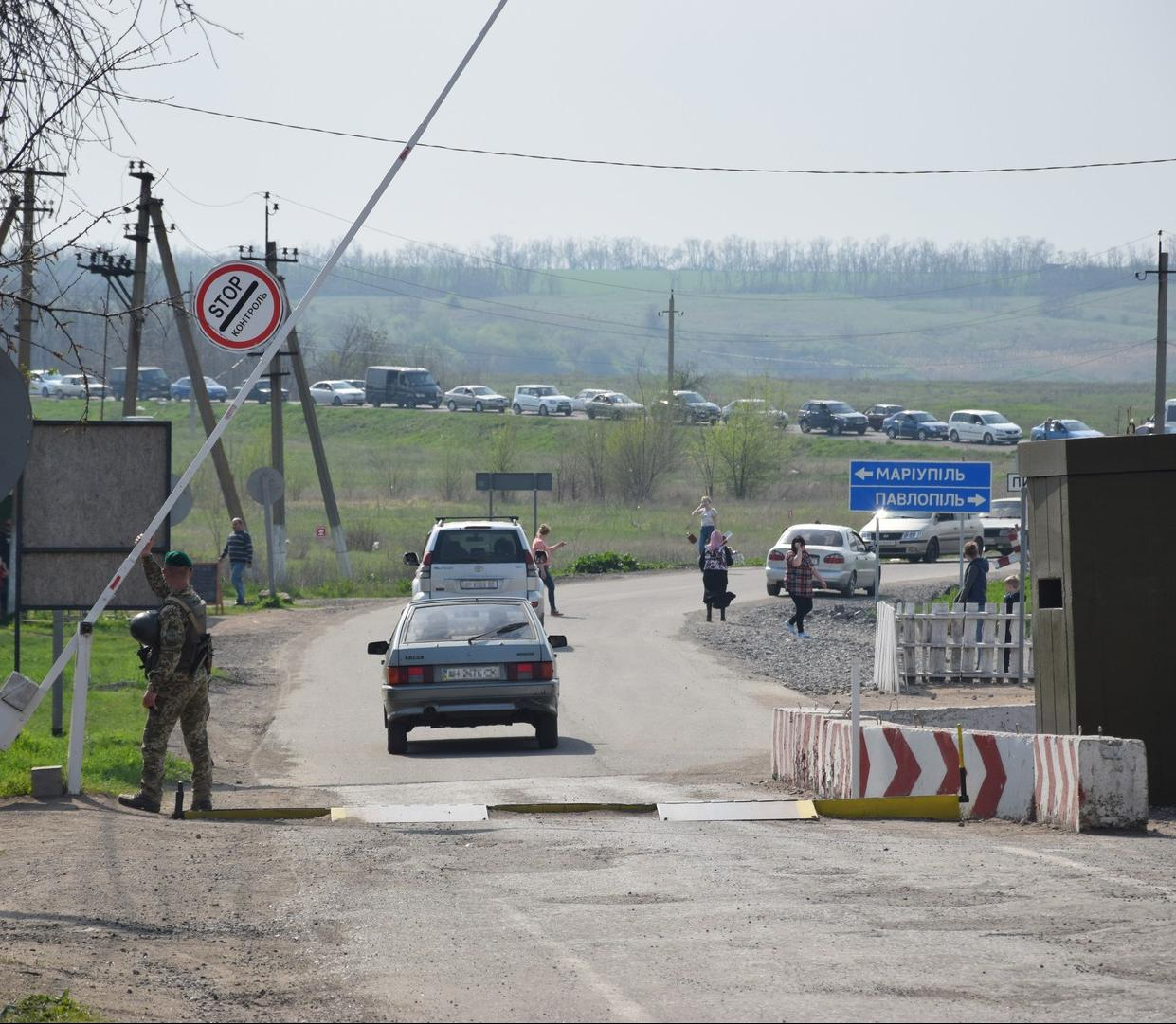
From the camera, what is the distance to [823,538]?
1484 inches

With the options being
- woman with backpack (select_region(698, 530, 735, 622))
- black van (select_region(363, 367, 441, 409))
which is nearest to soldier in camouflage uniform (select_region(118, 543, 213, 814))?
woman with backpack (select_region(698, 530, 735, 622))

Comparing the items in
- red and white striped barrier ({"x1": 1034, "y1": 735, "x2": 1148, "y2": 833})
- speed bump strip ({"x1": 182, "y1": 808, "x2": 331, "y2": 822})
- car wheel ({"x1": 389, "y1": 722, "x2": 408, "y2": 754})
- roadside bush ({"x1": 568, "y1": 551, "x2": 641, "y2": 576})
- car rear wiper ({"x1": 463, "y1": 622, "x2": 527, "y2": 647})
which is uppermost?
car rear wiper ({"x1": 463, "y1": 622, "x2": 527, "y2": 647})

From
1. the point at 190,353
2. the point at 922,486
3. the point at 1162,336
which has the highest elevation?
the point at 1162,336

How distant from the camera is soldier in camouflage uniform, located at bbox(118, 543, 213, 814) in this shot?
37.8 feet

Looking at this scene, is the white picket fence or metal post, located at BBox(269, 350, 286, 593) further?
metal post, located at BBox(269, 350, 286, 593)

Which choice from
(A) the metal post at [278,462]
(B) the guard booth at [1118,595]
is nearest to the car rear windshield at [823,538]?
(A) the metal post at [278,462]

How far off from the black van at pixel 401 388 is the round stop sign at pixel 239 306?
9211 cm

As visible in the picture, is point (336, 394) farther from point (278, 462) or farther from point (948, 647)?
point (948, 647)

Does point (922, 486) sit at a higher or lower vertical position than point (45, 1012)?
higher

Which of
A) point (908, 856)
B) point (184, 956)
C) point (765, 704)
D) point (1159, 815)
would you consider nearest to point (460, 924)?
point (184, 956)

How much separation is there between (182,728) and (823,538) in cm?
2724

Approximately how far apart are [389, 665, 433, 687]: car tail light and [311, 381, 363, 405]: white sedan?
92507 millimetres

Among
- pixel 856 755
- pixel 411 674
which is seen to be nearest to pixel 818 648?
pixel 411 674

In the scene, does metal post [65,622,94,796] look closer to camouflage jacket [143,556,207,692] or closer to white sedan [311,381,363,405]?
camouflage jacket [143,556,207,692]
